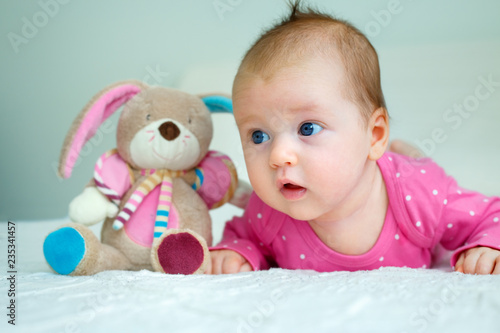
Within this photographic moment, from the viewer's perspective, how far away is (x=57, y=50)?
1877mm

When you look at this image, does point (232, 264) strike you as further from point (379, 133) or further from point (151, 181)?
point (379, 133)

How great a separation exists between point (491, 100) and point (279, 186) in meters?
1.39

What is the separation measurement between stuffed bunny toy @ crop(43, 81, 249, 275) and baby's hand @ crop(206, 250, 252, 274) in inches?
2.4

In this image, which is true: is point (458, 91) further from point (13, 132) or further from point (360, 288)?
point (13, 132)

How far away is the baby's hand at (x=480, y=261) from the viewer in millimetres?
729

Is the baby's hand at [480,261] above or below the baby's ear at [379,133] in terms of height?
below

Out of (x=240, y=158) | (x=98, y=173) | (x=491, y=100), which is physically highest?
(x=491, y=100)

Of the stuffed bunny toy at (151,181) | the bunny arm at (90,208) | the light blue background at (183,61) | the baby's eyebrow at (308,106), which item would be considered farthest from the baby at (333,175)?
the light blue background at (183,61)

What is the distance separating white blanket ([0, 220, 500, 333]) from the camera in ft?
1.48

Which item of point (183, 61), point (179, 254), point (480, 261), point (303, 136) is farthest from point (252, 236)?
point (183, 61)

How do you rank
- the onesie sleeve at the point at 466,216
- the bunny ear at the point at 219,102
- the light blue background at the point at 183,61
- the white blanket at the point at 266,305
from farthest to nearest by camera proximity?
→ the light blue background at the point at 183,61, the bunny ear at the point at 219,102, the onesie sleeve at the point at 466,216, the white blanket at the point at 266,305

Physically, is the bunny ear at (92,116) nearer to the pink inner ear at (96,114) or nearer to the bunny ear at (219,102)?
the pink inner ear at (96,114)

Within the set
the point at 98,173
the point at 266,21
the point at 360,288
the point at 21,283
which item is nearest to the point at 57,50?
the point at 266,21

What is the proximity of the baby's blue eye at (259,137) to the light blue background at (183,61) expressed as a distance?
1119mm
